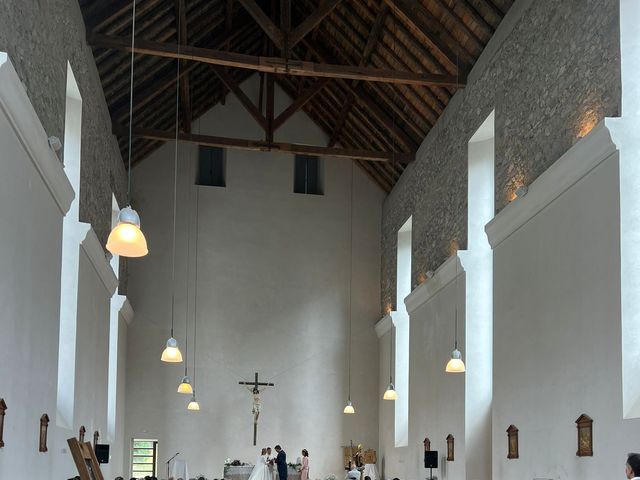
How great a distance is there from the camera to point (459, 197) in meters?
12.3

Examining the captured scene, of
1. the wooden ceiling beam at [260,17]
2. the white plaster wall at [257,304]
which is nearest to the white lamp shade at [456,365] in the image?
the wooden ceiling beam at [260,17]

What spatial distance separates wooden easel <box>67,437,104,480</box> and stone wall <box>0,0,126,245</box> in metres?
3.23

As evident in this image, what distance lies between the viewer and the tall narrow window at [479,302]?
11.1 metres

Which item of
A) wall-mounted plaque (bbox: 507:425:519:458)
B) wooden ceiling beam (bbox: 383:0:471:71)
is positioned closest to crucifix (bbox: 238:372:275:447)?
wooden ceiling beam (bbox: 383:0:471:71)

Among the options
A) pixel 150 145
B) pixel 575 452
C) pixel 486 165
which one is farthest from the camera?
pixel 150 145

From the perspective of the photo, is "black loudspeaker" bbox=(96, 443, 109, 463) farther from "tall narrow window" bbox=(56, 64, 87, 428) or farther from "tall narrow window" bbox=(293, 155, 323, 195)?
"tall narrow window" bbox=(293, 155, 323, 195)

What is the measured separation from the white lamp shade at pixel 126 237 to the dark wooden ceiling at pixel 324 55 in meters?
6.23

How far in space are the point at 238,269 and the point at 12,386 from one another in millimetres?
11774

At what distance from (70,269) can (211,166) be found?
8.85 metres

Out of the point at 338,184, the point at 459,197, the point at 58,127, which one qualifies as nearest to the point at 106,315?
the point at 58,127

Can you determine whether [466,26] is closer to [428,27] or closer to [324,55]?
[428,27]

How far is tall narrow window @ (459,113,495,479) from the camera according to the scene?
439 inches

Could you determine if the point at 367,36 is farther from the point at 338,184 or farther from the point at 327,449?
the point at 327,449

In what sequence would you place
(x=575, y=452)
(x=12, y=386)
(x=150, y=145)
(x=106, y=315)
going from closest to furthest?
(x=12, y=386), (x=575, y=452), (x=106, y=315), (x=150, y=145)
